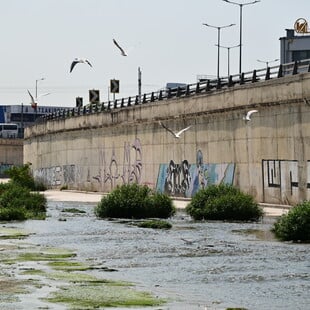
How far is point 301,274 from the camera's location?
2295cm

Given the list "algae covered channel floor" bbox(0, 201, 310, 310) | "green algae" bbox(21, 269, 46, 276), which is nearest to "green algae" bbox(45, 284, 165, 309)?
"algae covered channel floor" bbox(0, 201, 310, 310)

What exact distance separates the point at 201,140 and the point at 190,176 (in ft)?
7.47

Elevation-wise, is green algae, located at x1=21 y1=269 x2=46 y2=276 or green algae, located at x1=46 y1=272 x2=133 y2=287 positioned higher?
green algae, located at x1=21 y1=269 x2=46 y2=276

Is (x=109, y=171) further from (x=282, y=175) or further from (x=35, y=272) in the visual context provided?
(x=35, y=272)

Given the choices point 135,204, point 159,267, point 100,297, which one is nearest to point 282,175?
point 135,204

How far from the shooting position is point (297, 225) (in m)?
31.2

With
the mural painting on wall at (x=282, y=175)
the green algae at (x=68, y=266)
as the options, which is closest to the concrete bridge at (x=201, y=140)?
the mural painting on wall at (x=282, y=175)

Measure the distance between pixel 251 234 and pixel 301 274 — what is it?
12.0m

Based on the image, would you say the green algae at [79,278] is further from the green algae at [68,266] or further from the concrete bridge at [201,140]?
the concrete bridge at [201,140]

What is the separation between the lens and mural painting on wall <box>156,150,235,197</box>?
5797cm

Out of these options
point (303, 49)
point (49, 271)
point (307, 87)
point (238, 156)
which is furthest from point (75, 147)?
point (49, 271)

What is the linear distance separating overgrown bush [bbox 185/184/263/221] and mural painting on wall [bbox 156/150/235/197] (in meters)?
13.8

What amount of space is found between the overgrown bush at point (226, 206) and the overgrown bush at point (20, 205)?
736cm

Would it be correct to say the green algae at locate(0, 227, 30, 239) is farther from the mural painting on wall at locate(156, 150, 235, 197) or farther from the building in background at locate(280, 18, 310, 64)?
the building in background at locate(280, 18, 310, 64)
